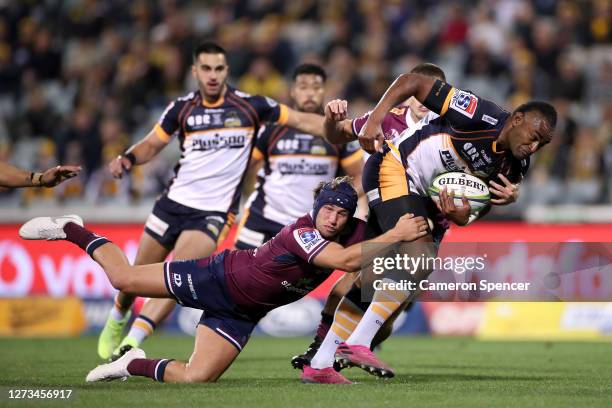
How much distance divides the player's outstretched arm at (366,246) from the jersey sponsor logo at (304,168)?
422 centimetres

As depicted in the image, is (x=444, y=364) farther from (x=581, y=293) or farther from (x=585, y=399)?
(x=585, y=399)

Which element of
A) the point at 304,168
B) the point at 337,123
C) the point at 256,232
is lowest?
the point at 256,232

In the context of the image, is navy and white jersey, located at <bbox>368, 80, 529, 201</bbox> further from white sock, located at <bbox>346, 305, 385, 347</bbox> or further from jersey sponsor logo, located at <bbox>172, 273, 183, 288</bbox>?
jersey sponsor logo, located at <bbox>172, 273, 183, 288</bbox>

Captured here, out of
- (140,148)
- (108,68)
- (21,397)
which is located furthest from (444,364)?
(108,68)

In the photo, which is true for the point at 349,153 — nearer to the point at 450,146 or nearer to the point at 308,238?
the point at 450,146

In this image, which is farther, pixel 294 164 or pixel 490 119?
pixel 294 164

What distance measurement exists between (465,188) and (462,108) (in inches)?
23.5

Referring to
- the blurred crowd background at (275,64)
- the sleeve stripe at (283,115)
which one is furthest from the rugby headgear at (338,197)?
the blurred crowd background at (275,64)

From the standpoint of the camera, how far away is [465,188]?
809cm

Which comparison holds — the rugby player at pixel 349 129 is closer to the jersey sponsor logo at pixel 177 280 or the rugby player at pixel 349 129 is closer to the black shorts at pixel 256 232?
the jersey sponsor logo at pixel 177 280

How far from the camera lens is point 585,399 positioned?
719cm

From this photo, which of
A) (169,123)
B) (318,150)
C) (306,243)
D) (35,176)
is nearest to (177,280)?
(306,243)

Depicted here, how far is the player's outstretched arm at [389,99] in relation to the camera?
7742 mm

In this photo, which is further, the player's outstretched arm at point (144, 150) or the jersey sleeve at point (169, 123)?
the jersey sleeve at point (169, 123)
